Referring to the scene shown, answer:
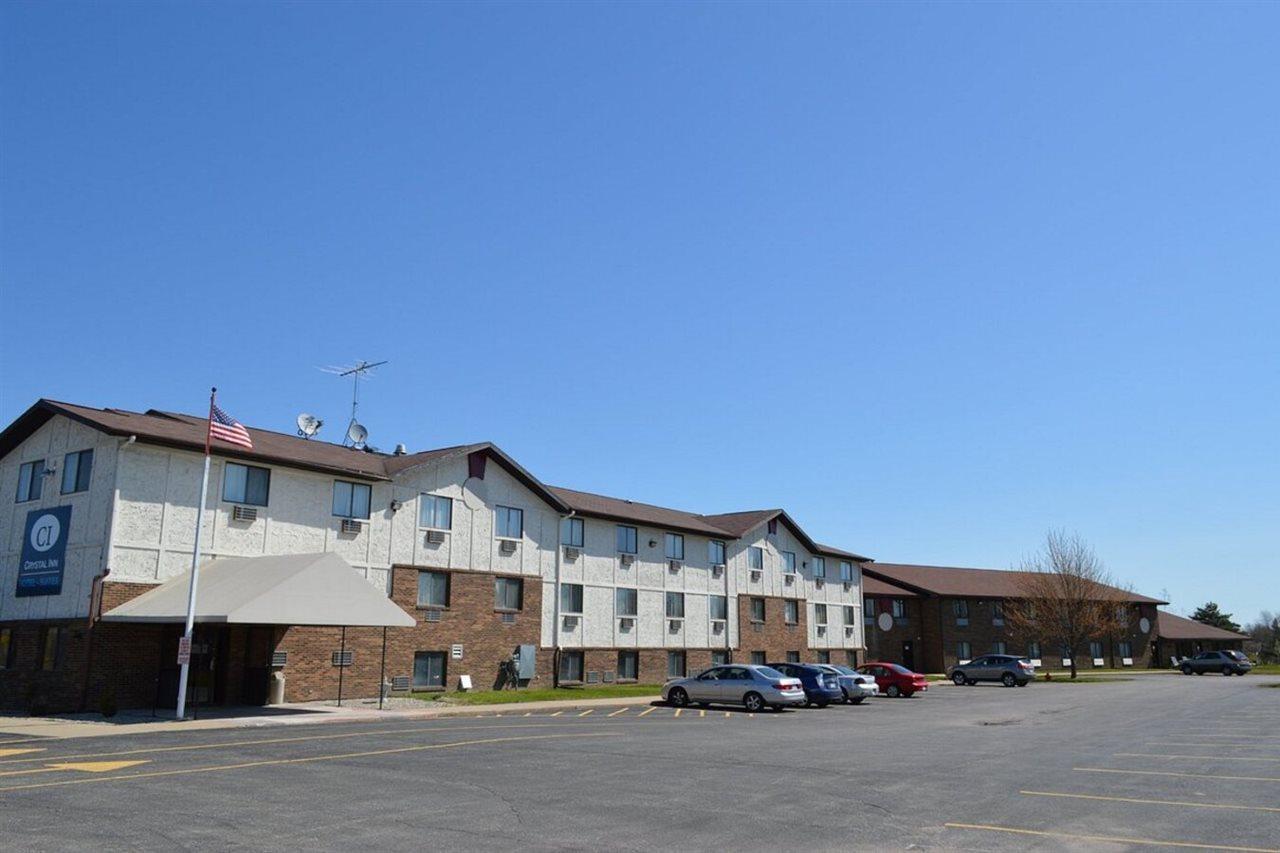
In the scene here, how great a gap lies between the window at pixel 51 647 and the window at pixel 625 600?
21781mm

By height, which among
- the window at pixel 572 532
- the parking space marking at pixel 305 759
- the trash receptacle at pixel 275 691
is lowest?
the parking space marking at pixel 305 759

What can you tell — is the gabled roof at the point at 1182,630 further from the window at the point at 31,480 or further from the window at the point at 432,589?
the window at the point at 31,480

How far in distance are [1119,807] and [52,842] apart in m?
11.9

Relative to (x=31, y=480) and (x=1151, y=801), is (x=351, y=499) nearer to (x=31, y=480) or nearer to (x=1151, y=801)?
(x=31, y=480)

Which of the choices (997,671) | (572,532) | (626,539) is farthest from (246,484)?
(997,671)

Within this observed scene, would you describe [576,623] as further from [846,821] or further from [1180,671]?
[1180,671]

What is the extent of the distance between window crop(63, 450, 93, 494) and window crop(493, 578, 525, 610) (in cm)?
1449

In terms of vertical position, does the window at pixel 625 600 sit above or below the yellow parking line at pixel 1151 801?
above

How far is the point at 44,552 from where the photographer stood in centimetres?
2828

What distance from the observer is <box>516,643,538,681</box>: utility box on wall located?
37250 mm

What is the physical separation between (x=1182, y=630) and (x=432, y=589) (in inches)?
2850

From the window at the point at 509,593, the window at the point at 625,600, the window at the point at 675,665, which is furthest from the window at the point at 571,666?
the window at the point at 675,665

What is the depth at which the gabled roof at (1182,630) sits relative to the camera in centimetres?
8119

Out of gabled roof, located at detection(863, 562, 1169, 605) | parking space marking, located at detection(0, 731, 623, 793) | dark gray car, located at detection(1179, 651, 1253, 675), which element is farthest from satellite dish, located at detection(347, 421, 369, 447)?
dark gray car, located at detection(1179, 651, 1253, 675)
